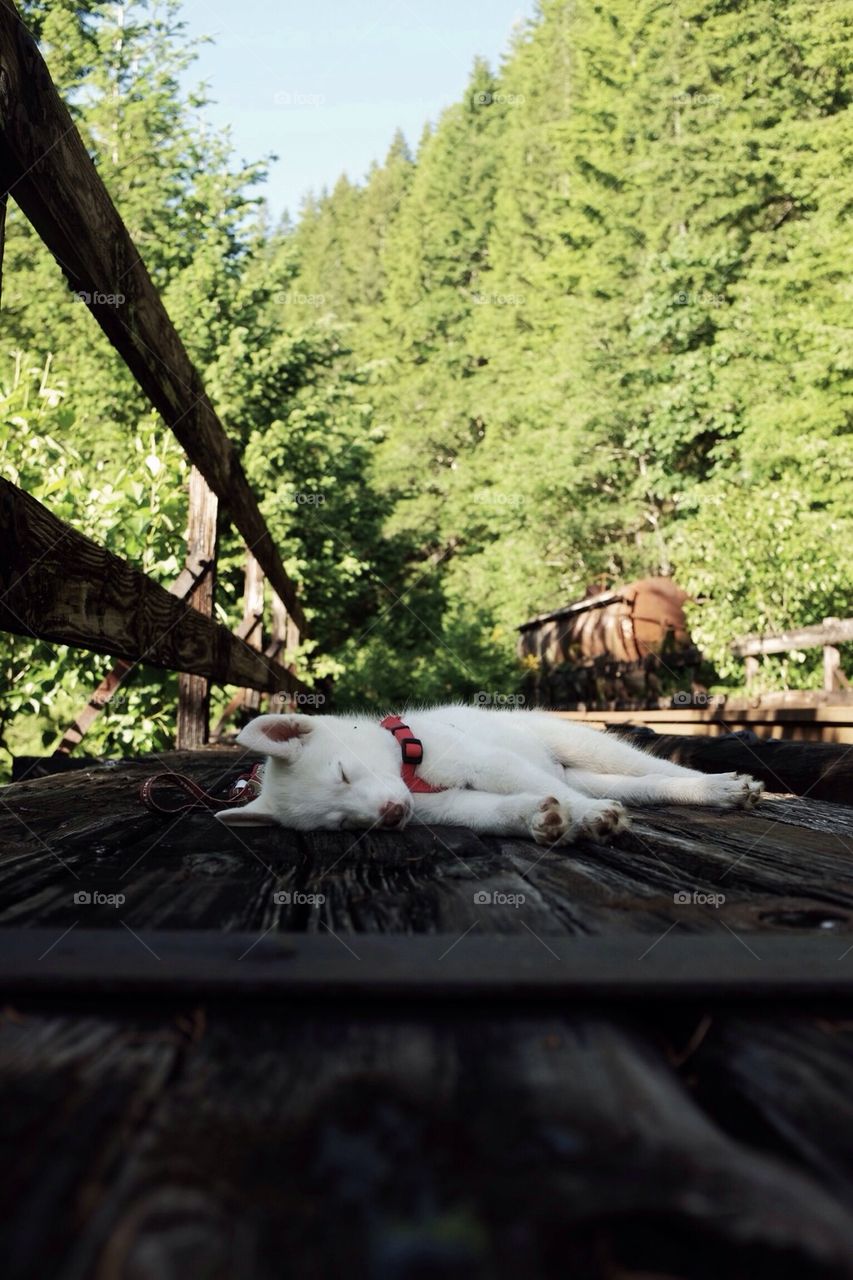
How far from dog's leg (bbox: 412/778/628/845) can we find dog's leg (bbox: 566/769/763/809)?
622mm

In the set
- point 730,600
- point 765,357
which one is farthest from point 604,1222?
point 765,357

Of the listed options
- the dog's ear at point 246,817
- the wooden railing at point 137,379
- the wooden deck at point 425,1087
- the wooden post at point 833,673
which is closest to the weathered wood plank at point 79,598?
the wooden railing at point 137,379

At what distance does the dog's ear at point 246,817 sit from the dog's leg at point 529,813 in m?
0.46

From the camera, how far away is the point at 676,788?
3.09m

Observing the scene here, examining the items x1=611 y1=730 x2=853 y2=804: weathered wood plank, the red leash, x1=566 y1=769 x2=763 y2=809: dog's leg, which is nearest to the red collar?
the red leash

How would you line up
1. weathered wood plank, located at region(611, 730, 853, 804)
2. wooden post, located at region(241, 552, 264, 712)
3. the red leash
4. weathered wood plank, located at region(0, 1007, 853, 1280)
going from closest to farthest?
weathered wood plank, located at region(0, 1007, 853, 1280) < the red leash < weathered wood plank, located at region(611, 730, 853, 804) < wooden post, located at region(241, 552, 264, 712)

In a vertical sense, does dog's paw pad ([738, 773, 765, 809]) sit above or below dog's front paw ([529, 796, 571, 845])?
below

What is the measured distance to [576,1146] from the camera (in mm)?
675

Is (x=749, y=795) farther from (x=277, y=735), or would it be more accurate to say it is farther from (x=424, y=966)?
(x=424, y=966)

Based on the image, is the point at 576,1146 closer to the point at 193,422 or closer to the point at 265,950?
the point at 265,950

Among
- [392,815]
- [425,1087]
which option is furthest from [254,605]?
[425,1087]

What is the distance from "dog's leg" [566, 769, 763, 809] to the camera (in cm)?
289

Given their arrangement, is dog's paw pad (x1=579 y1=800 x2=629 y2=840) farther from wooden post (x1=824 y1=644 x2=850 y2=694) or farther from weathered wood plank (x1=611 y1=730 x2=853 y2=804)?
wooden post (x1=824 y1=644 x2=850 y2=694)

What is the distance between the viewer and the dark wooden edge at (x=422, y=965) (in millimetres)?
906
